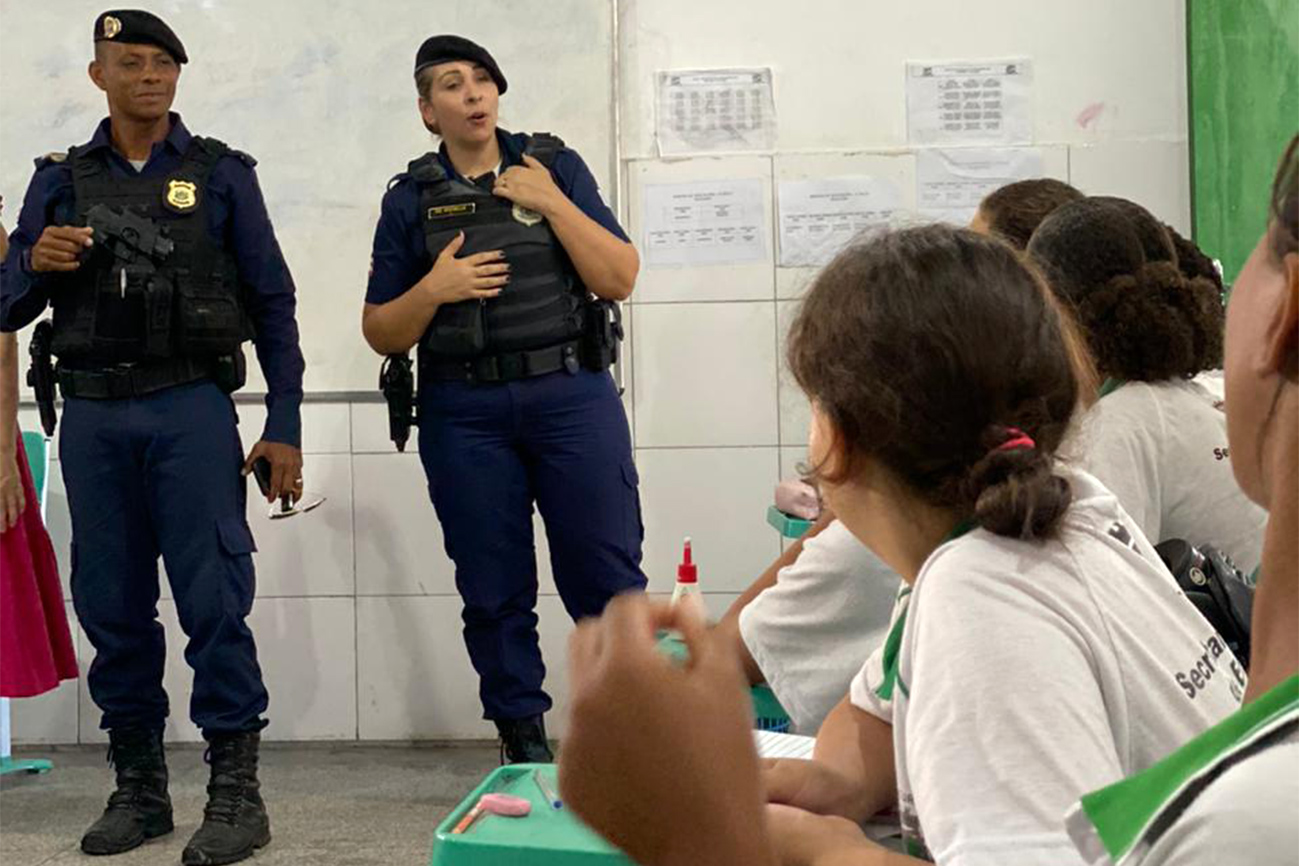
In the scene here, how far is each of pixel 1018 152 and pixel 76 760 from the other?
290cm

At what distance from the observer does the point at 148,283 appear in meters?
3.35

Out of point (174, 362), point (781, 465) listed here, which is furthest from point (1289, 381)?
point (781, 465)

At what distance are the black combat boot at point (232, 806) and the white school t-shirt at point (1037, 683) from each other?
2446 mm

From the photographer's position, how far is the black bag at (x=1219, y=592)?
1.61 meters

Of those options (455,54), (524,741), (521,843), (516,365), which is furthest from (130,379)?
(521,843)

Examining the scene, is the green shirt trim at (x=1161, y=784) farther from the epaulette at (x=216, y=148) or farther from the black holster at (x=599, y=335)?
the epaulette at (x=216, y=148)

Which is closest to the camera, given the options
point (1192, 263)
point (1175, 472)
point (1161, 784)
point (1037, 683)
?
point (1161, 784)

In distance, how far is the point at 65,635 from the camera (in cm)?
393

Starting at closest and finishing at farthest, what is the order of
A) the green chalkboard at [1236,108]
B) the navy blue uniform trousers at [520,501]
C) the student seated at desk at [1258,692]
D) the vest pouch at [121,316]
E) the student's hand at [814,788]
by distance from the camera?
the student seated at desk at [1258,692]
the student's hand at [814,788]
the green chalkboard at [1236,108]
the vest pouch at [121,316]
the navy blue uniform trousers at [520,501]

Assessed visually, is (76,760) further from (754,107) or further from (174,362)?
(754,107)

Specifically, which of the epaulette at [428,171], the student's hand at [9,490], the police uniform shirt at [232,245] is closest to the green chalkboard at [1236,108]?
the epaulette at [428,171]

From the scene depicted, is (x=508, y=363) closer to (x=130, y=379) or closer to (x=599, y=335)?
(x=599, y=335)

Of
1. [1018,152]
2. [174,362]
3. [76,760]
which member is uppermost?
[1018,152]

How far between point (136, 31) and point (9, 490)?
3.53ft
